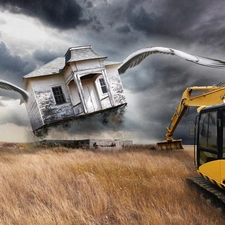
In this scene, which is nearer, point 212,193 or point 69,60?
point 212,193

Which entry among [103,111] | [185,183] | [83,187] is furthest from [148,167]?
[103,111]

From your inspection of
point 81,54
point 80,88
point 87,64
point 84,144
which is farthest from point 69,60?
point 84,144

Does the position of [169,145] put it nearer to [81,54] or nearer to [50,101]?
[81,54]

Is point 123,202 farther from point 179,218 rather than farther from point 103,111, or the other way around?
point 103,111

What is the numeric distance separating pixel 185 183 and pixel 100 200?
2770 mm

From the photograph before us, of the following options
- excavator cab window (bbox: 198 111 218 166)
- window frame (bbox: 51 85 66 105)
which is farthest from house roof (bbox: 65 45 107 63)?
excavator cab window (bbox: 198 111 218 166)

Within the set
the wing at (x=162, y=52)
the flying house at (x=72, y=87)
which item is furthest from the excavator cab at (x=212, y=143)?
the flying house at (x=72, y=87)

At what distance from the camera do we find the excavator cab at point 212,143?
555 centimetres

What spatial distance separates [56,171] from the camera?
23.7 feet

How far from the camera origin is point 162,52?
962 cm

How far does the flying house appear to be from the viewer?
1391 cm

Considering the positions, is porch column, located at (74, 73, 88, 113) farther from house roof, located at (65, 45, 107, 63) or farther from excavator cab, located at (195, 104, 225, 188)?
excavator cab, located at (195, 104, 225, 188)

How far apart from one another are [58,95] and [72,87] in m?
1.01

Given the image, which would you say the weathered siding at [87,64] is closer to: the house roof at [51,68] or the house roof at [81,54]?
A: the house roof at [81,54]
